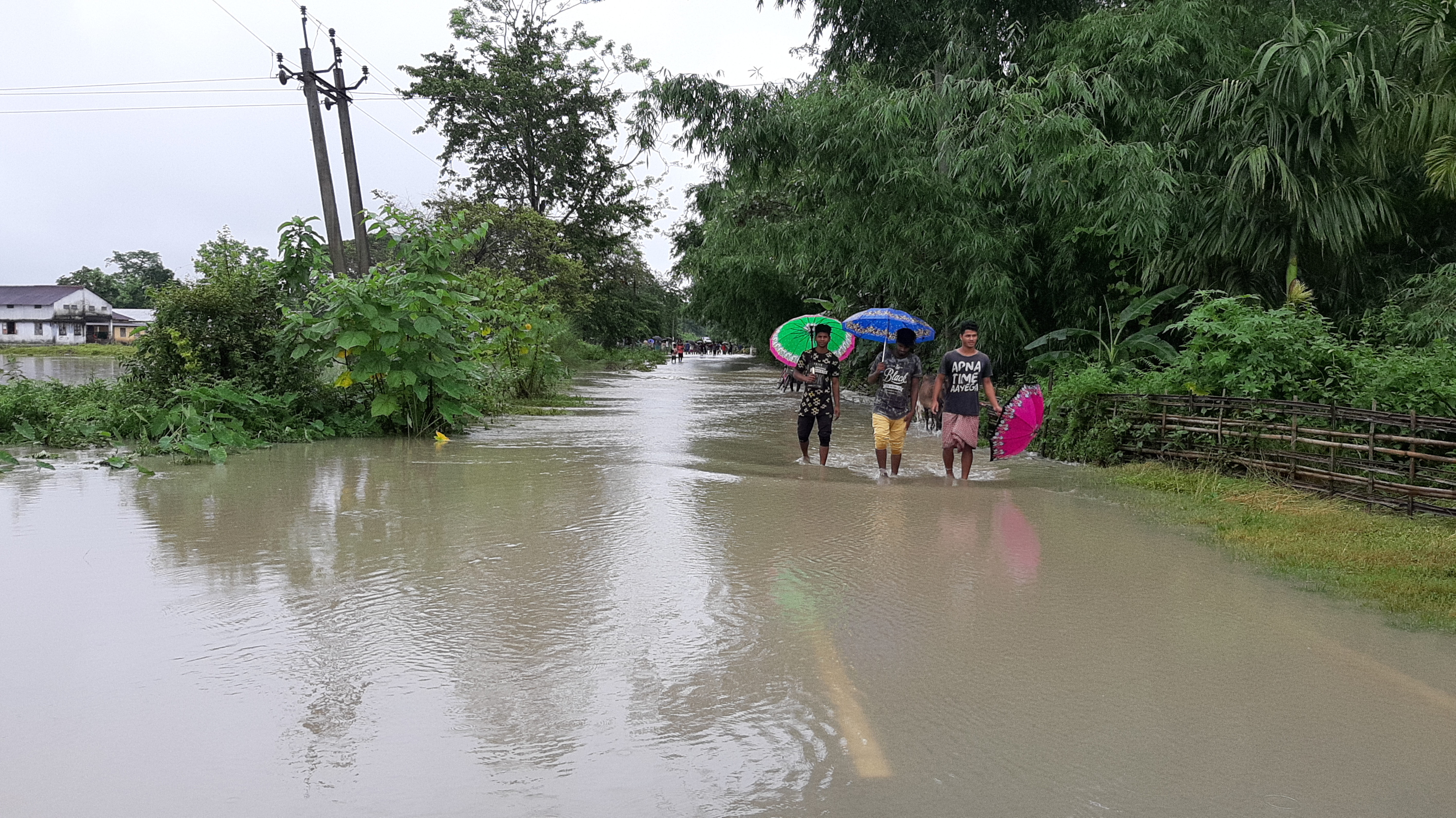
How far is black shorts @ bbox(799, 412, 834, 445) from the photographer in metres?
12.6

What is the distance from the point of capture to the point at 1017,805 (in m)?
3.61

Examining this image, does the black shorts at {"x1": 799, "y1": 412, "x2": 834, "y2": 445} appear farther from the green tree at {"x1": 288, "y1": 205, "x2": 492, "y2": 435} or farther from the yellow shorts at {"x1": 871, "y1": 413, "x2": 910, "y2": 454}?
the green tree at {"x1": 288, "y1": 205, "x2": 492, "y2": 435}

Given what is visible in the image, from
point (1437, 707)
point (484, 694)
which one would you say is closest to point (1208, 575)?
point (1437, 707)

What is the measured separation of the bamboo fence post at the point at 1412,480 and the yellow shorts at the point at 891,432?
15.5 ft

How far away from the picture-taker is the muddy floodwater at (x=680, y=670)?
3723mm

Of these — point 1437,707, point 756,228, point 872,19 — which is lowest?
point 1437,707

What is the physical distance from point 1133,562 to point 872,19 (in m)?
14.3

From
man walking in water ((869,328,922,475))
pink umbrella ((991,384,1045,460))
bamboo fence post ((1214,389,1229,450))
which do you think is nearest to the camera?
bamboo fence post ((1214,389,1229,450))

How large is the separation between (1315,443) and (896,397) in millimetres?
4049

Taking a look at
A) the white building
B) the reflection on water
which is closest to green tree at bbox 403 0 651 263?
the reflection on water

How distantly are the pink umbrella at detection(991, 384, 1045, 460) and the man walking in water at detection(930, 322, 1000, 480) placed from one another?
1.47 m

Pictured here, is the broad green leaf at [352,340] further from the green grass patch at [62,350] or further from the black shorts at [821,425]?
the green grass patch at [62,350]

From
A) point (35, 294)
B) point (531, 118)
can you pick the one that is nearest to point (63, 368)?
point (531, 118)

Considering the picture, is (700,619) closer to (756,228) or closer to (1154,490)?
(1154,490)
